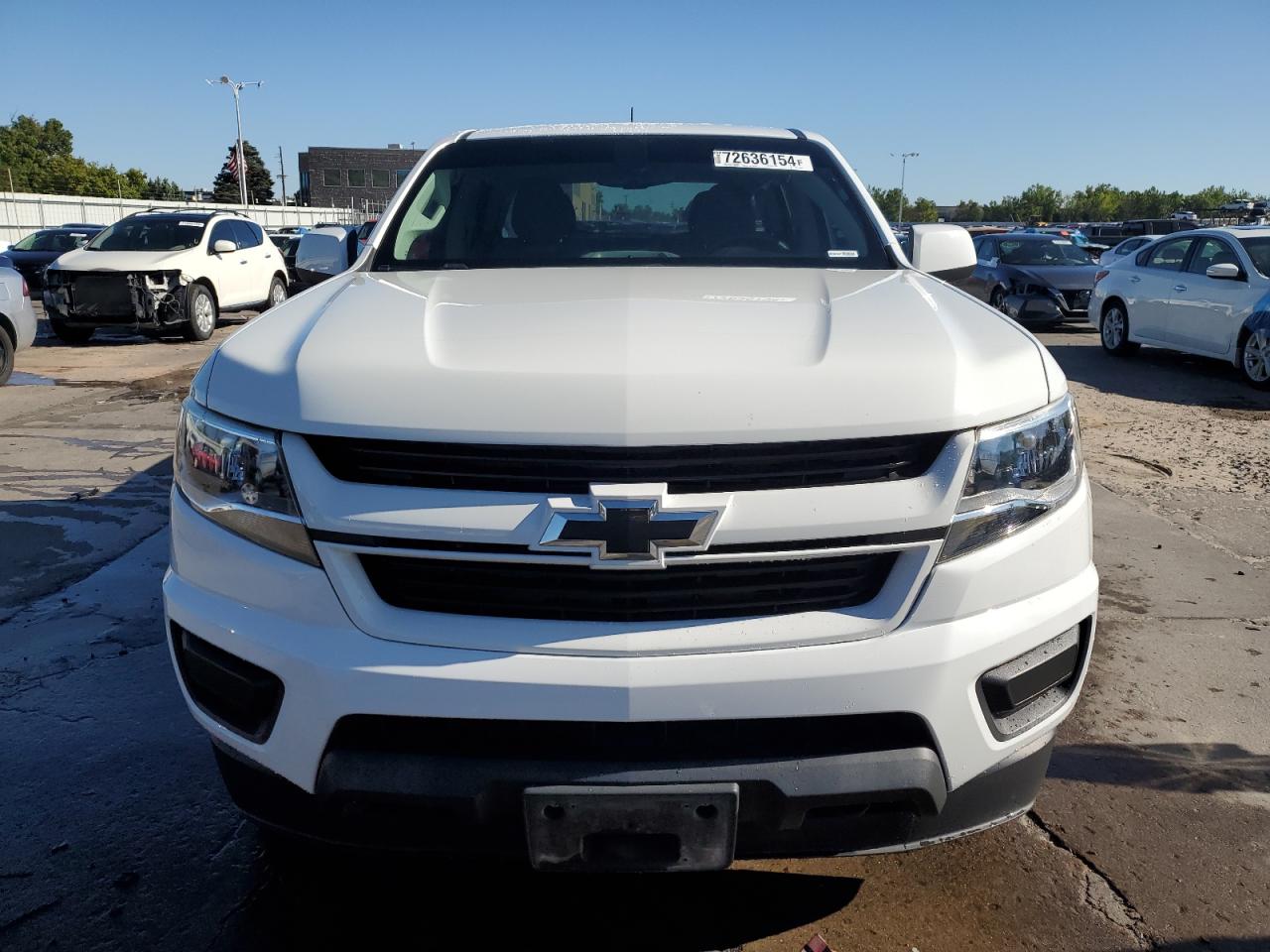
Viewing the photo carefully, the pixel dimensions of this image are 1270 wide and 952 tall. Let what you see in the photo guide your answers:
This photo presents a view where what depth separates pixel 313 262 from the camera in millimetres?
3656

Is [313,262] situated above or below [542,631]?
above

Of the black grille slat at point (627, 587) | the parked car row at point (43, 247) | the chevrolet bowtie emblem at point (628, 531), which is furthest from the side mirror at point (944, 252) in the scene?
the parked car row at point (43, 247)

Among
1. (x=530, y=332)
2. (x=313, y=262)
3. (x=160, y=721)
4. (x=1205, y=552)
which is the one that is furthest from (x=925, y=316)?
(x=1205, y=552)

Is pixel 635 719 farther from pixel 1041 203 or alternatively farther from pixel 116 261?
pixel 1041 203

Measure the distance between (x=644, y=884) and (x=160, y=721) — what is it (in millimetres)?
1730

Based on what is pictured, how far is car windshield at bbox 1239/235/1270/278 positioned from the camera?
33.3ft

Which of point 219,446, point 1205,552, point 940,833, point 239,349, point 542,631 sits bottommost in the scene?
point 1205,552

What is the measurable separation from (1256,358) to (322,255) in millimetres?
9299

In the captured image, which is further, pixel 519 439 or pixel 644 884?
pixel 644 884

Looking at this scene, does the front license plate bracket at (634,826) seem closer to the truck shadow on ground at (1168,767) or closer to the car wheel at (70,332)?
the truck shadow on ground at (1168,767)

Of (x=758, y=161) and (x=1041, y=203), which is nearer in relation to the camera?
(x=758, y=161)

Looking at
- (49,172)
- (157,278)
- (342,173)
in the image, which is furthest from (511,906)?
(342,173)

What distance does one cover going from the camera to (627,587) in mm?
1833

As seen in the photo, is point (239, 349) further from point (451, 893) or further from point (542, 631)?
point (451, 893)
